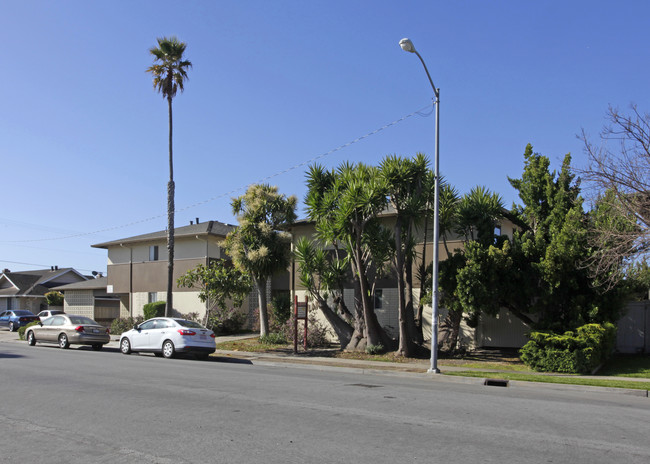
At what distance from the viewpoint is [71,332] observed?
23.1 metres

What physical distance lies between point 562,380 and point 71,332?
62.3ft

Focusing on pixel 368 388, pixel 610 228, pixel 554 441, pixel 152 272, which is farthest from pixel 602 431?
pixel 152 272

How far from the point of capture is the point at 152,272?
34250 millimetres

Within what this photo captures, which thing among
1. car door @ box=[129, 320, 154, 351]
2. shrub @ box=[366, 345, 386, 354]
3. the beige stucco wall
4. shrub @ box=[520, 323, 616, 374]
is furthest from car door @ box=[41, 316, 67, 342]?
shrub @ box=[520, 323, 616, 374]

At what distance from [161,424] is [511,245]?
14.2 metres

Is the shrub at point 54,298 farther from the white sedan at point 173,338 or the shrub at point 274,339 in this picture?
the shrub at point 274,339

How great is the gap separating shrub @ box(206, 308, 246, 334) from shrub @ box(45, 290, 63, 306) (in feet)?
74.8

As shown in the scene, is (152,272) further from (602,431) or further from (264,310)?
(602,431)

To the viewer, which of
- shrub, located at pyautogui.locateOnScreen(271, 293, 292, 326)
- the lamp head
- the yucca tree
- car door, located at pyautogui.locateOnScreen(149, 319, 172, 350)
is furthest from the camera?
shrub, located at pyautogui.locateOnScreen(271, 293, 292, 326)

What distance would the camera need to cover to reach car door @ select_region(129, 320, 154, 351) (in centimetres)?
2069

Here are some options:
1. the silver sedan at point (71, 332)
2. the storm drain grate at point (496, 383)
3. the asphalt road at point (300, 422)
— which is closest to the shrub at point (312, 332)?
the silver sedan at point (71, 332)

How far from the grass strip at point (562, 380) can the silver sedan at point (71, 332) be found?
49.2ft

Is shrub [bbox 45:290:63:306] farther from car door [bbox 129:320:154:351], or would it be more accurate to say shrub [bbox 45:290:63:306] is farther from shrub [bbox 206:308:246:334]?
car door [bbox 129:320:154:351]

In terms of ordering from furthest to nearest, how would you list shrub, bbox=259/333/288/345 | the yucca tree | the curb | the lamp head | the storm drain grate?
1. shrub, bbox=259/333/288/345
2. the yucca tree
3. the lamp head
4. the storm drain grate
5. the curb
